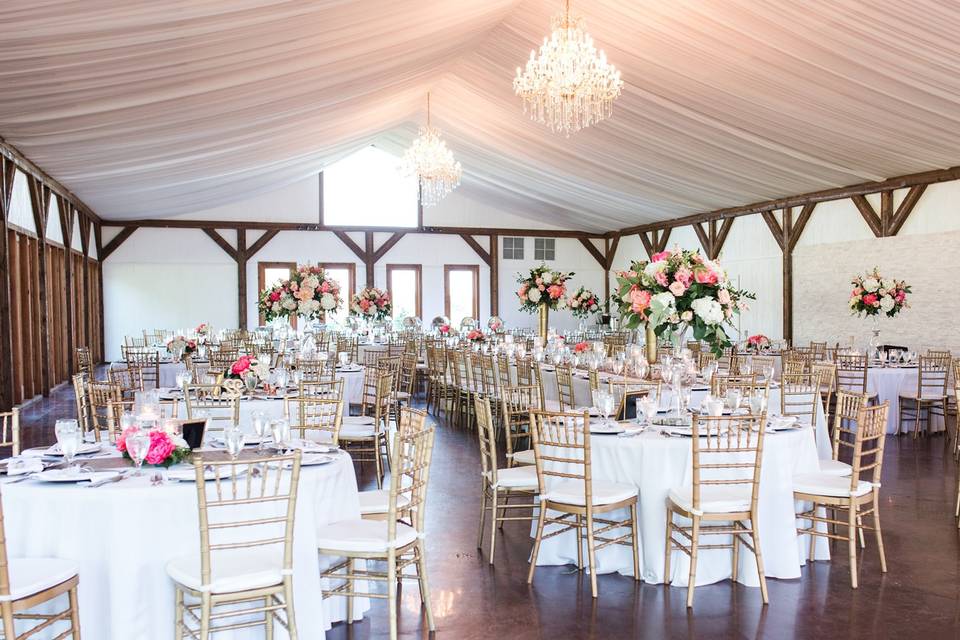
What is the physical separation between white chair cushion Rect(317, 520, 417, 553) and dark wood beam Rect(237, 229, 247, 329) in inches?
688

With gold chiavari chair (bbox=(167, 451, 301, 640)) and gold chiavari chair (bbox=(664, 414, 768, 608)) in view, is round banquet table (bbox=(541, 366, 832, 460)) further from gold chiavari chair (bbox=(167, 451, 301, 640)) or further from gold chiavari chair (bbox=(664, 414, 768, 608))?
gold chiavari chair (bbox=(167, 451, 301, 640))

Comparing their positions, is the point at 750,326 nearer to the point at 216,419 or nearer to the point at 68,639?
the point at 216,419

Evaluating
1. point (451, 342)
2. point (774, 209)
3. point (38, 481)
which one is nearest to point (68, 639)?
point (38, 481)

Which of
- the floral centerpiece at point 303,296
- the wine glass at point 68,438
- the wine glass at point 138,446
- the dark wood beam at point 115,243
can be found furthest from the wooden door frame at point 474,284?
the wine glass at point 138,446

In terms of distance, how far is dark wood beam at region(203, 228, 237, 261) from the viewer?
20656 millimetres

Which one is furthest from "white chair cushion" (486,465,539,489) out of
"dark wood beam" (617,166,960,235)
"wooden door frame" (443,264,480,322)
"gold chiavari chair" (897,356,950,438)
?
"wooden door frame" (443,264,480,322)

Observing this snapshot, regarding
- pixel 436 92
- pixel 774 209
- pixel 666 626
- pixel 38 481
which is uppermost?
pixel 436 92

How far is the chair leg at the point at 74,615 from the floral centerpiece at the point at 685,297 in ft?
13.3

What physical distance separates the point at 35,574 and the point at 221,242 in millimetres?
18254

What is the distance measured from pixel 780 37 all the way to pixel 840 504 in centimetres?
520

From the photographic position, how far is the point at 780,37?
8.28 meters

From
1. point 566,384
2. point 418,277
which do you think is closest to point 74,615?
point 566,384

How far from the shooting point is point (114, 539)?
346 cm

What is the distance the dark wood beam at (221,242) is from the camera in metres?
20.7
